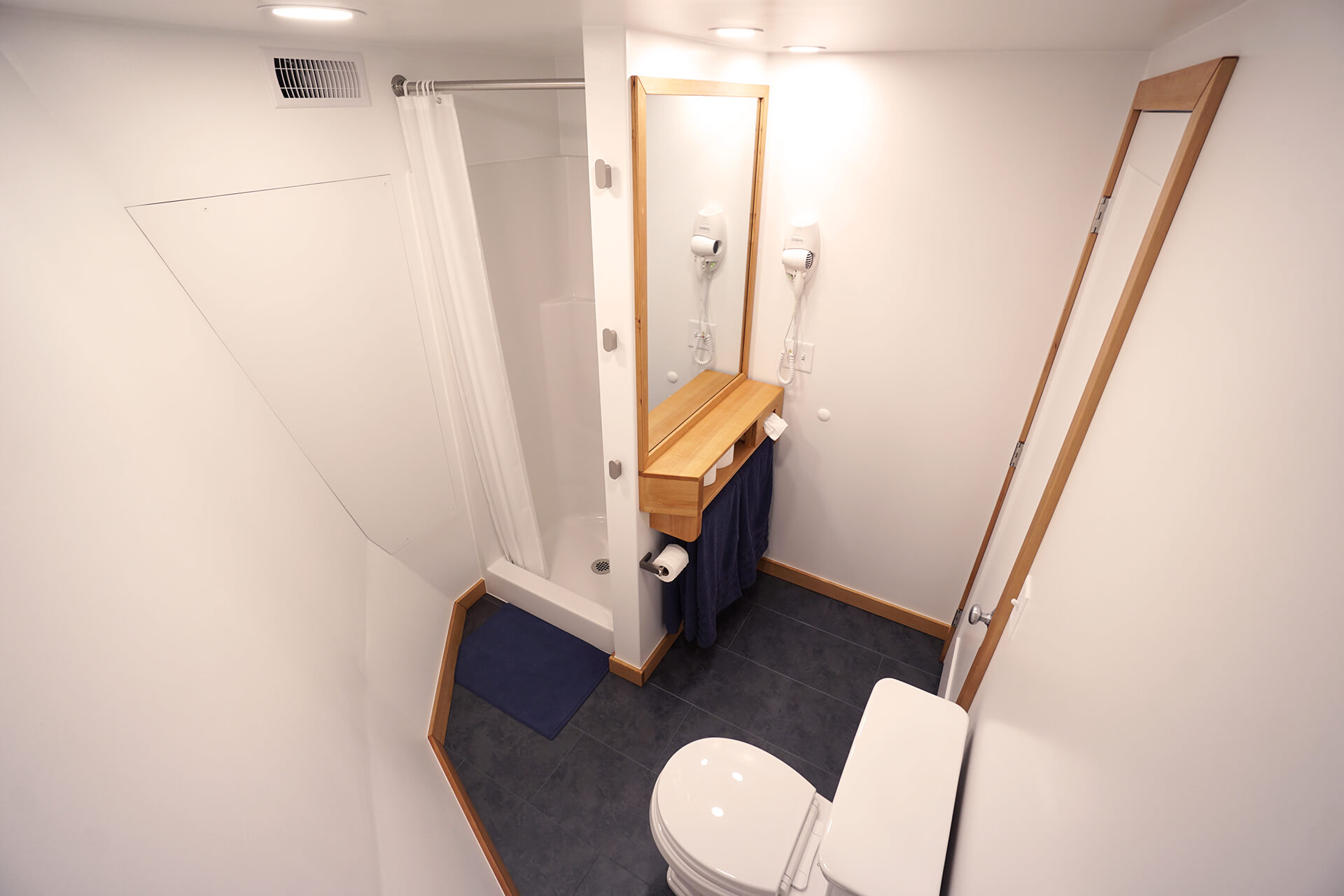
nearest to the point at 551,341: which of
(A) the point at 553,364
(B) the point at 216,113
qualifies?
(A) the point at 553,364

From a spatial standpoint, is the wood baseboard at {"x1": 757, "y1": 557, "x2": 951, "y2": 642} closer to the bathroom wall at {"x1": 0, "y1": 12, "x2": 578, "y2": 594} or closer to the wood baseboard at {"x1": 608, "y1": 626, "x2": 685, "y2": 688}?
the wood baseboard at {"x1": 608, "y1": 626, "x2": 685, "y2": 688}

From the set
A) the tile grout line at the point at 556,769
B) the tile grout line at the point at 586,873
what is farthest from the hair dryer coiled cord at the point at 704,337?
the tile grout line at the point at 586,873

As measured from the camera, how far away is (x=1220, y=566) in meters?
0.46

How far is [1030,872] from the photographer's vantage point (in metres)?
0.66

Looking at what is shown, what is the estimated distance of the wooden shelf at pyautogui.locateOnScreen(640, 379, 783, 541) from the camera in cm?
175

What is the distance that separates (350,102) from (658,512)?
149 cm

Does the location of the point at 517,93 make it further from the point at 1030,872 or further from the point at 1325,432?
the point at 1030,872

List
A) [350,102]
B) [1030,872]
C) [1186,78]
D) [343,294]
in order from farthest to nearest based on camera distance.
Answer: [343,294], [350,102], [1186,78], [1030,872]

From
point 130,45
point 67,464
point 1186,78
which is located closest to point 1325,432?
point 1186,78

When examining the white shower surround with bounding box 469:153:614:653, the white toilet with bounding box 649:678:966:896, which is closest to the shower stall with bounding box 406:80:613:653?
the white shower surround with bounding box 469:153:614:653

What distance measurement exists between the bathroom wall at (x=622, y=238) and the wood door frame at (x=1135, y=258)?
998 millimetres

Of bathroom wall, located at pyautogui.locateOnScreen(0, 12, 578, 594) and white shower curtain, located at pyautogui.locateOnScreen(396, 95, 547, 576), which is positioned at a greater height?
bathroom wall, located at pyautogui.locateOnScreen(0, 12, 578, 594)

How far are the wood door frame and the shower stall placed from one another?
147cm

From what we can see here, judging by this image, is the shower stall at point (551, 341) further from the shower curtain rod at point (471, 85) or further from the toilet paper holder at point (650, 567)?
the toilet paper holder at point (650, 567)
